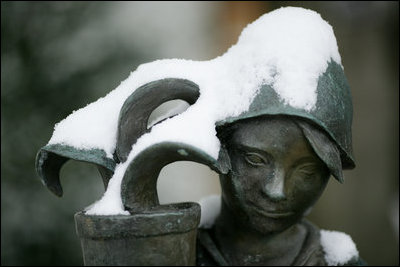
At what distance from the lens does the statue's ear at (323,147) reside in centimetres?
121

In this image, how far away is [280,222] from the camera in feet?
4.37

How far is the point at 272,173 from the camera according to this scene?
49.0 inches

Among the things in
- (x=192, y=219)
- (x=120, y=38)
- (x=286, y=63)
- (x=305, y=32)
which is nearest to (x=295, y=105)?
(x=286, y=63)

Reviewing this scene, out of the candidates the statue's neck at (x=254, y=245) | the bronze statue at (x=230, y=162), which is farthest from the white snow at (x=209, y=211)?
the bronze statue at (x=230, y=162)

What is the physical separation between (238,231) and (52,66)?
131 cm

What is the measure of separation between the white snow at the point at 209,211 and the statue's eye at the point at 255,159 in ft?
1.18

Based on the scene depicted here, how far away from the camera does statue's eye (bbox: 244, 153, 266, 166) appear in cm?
125

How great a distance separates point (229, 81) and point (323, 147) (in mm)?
253

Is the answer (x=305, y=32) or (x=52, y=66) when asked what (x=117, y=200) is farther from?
(x=52, y=66)

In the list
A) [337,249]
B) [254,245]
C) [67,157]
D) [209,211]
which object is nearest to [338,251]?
[337,249]

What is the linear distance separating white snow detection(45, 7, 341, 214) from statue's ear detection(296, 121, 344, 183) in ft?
0.16

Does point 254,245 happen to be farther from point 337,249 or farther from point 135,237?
point 135,237

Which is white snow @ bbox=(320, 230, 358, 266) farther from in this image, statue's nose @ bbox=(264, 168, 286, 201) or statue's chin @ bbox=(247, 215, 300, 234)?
statue's nose @ bbox=(264, 168, 286, 201)

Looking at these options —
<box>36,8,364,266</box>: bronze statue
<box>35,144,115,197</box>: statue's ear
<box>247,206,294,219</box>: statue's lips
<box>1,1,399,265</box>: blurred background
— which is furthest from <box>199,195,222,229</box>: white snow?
<box>1,1,399,265</box>: blurred background
